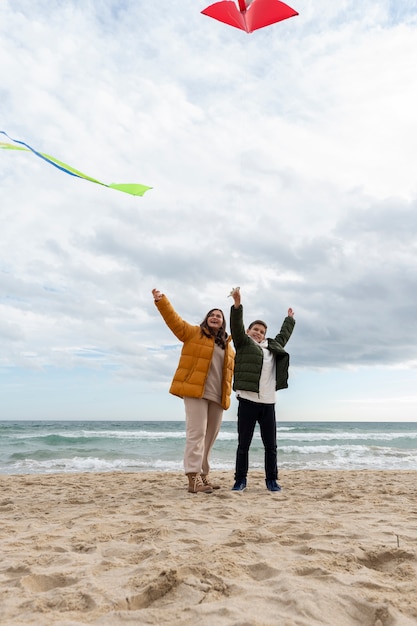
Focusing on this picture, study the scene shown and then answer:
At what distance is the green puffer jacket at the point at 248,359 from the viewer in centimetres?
466

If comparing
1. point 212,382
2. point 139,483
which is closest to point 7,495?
point 139,483

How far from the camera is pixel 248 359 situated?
476cm

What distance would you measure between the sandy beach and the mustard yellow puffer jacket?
101 centimetres

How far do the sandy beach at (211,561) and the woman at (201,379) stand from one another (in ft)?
1.42

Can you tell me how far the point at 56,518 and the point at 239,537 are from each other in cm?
164

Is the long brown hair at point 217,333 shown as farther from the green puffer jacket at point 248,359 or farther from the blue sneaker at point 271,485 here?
the blue sneaker at point 271,485

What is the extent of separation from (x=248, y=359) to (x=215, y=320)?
0.51m

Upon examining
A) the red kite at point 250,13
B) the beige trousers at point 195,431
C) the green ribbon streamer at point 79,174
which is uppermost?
the red kite at point 250,13

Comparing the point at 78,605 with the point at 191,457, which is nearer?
the point at 78,605

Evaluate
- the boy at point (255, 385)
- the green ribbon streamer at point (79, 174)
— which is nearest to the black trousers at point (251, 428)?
the boy at point (255, 385)

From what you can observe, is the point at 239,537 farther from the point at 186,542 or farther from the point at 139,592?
the point at 139,592

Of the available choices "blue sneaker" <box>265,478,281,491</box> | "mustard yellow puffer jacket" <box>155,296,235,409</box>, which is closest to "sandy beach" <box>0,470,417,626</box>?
"blue sneaker" <box>265,478,281,491</box>

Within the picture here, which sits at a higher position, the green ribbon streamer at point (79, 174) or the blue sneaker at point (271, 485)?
the green ribbon streamer at point (79, 174)

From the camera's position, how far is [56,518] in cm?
377
